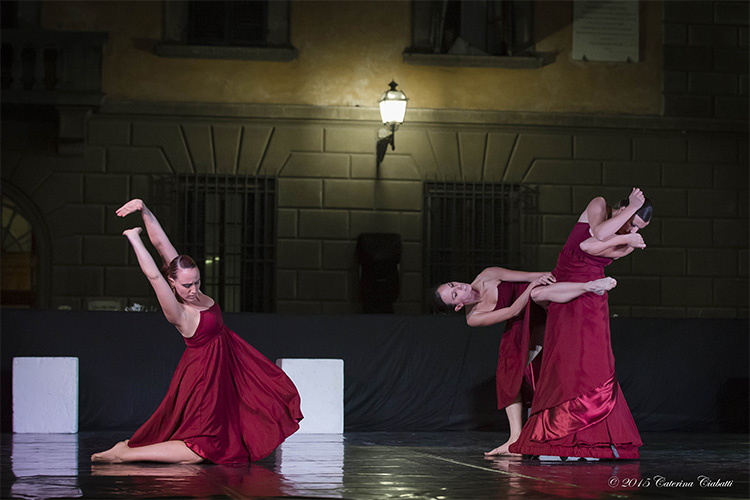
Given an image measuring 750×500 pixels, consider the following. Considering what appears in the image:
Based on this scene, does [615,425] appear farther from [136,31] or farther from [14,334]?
[136,31]

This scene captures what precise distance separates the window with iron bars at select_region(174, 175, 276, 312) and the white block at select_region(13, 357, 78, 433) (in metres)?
5.24

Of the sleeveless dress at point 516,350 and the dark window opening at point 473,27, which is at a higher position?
the dark window opening at point 473,27

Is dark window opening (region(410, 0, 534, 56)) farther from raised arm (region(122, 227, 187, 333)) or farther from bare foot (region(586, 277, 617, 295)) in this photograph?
raised arm (region(122, 227, 187, 333))

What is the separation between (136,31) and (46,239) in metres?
3.18

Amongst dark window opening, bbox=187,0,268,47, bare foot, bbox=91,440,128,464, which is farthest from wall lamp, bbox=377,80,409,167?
bare foot, bbox=91,440,128,464

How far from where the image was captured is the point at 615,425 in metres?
6.17

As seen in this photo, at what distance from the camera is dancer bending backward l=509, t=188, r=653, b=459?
6.10m

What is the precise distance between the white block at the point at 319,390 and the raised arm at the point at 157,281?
116 inches

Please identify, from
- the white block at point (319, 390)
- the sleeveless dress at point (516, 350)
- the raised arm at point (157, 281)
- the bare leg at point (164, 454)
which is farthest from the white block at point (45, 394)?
the sleeveless dress at point (516, 350)

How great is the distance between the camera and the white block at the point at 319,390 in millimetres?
8664

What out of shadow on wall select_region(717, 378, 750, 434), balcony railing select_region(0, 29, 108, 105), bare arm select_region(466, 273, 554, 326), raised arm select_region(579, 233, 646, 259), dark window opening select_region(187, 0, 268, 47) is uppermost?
dark window opening select_region(187, 0, 268, 47)

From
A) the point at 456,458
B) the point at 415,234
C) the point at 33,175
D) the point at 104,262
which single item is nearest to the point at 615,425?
the point at 456,458

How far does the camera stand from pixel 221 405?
5.96 m

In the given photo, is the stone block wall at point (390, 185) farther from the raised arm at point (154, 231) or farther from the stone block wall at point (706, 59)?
the raised arm at point (154, 231)
